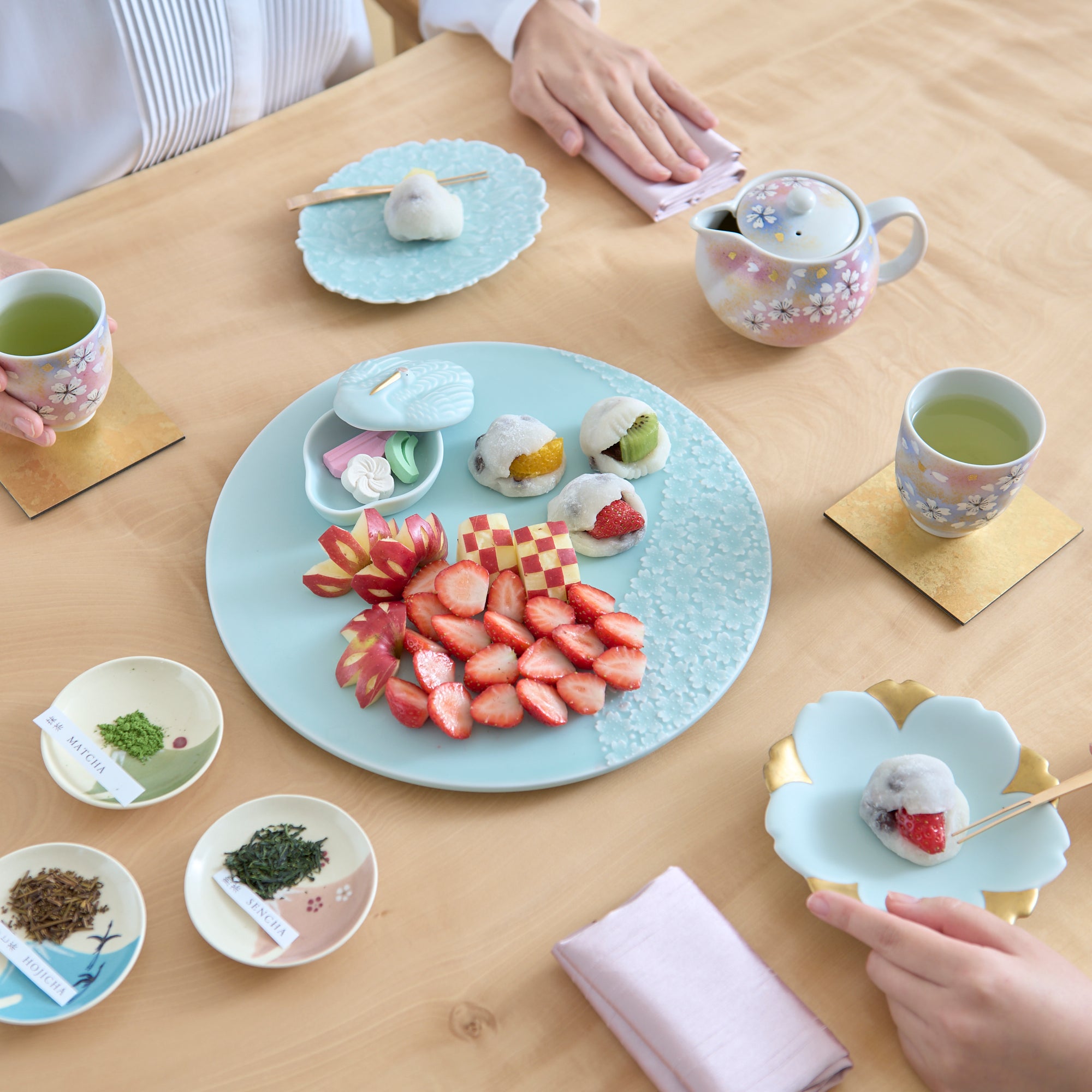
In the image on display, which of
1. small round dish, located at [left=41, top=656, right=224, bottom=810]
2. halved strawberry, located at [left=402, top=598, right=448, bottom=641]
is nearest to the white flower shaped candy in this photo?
halved strawberry, located at [left=402, top=598, right=448, bottom=641]

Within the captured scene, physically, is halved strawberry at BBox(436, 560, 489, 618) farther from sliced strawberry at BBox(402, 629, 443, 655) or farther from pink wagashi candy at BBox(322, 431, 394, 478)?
pink wagashi candy at BBox(322, 431, 394, 478)

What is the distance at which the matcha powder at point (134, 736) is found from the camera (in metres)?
0.89

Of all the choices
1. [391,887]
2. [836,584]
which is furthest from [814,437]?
[391,887]

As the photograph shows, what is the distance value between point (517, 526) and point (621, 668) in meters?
0.23

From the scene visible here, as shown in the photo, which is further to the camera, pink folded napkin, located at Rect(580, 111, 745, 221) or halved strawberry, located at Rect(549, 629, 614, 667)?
pink folded napkin, located at Rect(580, 111, 745, 221)

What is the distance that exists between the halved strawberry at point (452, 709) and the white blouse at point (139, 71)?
3.31 feet

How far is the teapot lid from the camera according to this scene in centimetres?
109

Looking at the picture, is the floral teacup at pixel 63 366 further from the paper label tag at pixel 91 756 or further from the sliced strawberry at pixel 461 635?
the sliced strawberry at pixel 461 635

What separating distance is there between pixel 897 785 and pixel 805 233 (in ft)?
2.05

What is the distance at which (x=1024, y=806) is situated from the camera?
2.70 ft

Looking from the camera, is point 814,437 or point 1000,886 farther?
point 814,437

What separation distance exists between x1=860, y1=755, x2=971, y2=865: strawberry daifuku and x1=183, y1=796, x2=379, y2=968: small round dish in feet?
1.44

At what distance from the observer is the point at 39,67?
1.32 m

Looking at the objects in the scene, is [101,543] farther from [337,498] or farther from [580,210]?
[580,210]
